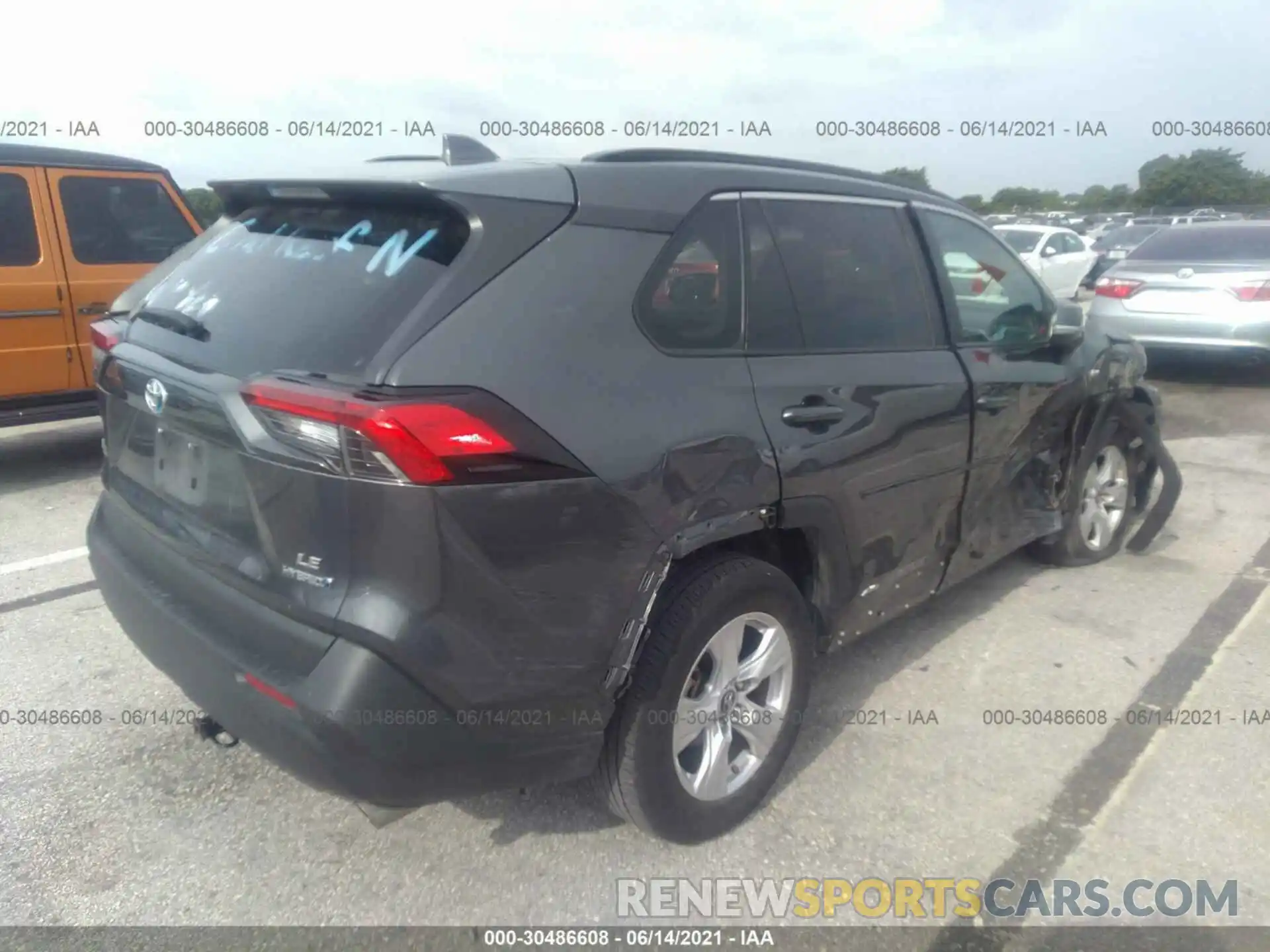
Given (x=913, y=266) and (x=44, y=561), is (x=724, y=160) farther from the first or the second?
(x=44, y=561)

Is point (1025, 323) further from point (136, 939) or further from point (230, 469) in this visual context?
point (136, 939)

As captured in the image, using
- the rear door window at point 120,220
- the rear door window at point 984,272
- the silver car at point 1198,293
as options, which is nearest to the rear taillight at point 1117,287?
the silver car at point 1198,293

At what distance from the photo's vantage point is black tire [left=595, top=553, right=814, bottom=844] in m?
2.49

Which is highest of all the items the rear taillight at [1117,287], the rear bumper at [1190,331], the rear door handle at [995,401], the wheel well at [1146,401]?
the rear door handle at [995,401]

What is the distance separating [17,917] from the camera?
2.51 meters

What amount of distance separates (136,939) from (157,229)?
568 cm

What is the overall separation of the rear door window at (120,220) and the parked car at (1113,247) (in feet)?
52.5

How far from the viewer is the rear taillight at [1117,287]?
965 centimetres

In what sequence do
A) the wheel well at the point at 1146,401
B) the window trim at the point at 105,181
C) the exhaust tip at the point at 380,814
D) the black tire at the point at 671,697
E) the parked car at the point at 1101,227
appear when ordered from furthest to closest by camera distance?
the parked car at the point at 1101,227
the window trim at the point at 105,181
the wheel well at the point at 1146,401
the black tire at the point at 671,697
the exhaust tip at the point at 380,814

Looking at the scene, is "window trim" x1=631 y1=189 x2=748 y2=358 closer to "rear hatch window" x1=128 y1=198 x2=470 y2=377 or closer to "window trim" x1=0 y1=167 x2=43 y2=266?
"rear hatch window" x1=128 y1=198 x2=470 y2=377

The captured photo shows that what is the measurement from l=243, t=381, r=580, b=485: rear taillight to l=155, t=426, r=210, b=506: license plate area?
0.37 m

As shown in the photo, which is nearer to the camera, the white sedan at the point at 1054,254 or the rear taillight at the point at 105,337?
the rear taillight at the point at 105,337

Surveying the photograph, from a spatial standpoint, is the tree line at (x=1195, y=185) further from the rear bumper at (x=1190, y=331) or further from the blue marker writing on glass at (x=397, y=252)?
the blue marker writing on glass at (x=397, y=252)

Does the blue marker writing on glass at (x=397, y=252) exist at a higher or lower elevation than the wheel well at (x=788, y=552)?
higher
